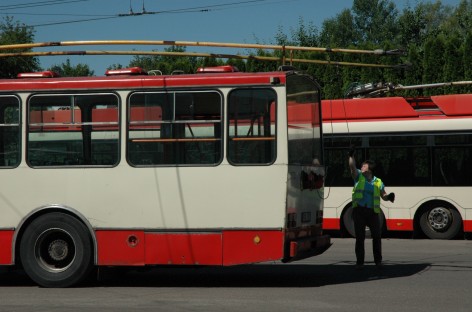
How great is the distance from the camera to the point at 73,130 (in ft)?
45.1

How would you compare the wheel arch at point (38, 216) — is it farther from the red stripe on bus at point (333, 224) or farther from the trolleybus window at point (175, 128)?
the red stripe on bus at point (333, 224)

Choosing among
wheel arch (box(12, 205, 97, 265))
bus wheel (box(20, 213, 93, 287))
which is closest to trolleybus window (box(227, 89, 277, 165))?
Result: wheel arch (box(12, 205, 97, 265))

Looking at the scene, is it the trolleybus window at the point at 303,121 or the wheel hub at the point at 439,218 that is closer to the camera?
the trolleybus window at the point at 303,121

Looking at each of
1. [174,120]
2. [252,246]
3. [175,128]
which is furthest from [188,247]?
[174,120]

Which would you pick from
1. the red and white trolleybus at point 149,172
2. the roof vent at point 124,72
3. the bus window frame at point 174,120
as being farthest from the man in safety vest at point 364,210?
the roof vent at point 124,72

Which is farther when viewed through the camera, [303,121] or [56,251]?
[303,121]

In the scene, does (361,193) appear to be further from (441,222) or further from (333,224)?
(333,224)

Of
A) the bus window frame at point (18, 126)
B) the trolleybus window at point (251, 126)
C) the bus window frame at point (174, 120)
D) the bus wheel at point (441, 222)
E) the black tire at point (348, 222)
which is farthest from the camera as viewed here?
the black tire at point (348, 222)

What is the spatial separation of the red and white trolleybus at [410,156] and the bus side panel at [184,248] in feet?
34.8

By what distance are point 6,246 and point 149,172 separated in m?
2.12

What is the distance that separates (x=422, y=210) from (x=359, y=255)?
797 cm

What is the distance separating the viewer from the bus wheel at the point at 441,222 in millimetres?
22953

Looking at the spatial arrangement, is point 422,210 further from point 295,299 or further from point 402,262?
point 295,299

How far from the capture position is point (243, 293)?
41.9 feet
